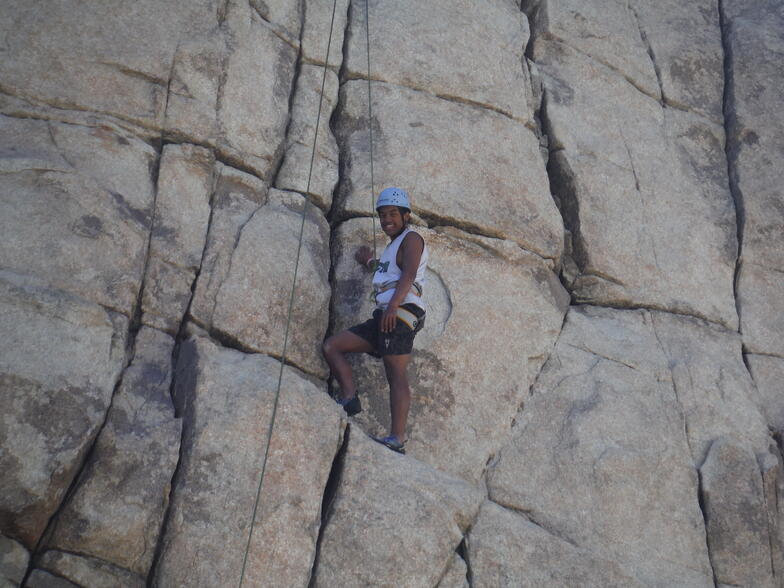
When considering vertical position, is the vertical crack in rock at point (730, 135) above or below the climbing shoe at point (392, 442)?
above

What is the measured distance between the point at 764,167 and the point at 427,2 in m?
4.96

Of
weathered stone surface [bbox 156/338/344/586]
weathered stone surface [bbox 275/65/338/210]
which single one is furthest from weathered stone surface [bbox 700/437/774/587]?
weathered stone surface [bbox 275/65/338/210]

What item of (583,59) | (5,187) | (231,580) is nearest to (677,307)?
(583,59)

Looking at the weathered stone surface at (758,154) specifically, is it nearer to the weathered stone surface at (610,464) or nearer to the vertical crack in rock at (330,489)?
the weathered stone surface at (610,464)

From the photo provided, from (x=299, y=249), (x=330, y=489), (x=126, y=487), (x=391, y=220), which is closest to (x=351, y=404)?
(x=330, y=489)

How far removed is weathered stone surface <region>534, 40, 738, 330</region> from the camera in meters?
9.67

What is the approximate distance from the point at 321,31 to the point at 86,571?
22.2 ft

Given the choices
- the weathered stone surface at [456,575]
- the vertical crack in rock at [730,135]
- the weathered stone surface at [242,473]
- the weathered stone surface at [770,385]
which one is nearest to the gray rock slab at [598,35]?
the vertical crack in rock at [730,135]

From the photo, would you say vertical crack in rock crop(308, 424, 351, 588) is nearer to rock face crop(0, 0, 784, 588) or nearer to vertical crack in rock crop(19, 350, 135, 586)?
rock face crop(0, 0, 784, 588)

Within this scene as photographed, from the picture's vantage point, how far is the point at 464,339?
829 cm

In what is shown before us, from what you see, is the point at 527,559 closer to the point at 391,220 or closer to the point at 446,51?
the point at 391,220

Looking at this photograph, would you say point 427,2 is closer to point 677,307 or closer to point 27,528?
point 677,307

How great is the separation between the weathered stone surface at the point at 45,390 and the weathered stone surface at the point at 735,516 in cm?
570

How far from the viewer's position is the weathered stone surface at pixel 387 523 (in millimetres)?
6355
